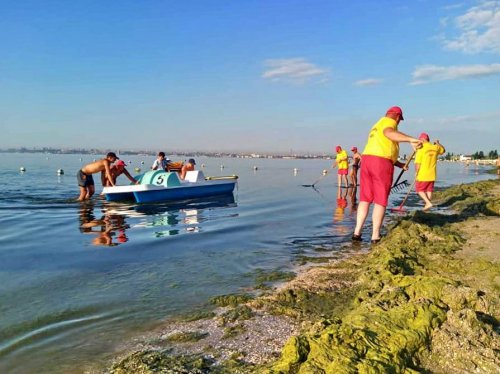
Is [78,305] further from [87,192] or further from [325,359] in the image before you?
[87,192]

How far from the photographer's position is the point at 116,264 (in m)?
6.58

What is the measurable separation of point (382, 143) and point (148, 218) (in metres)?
7.51

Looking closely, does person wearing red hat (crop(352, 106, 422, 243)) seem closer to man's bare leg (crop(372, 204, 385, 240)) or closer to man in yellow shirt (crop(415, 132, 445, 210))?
man's bare leg (crop(372, 204, 385, 240))

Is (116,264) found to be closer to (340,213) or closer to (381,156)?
(381,156)

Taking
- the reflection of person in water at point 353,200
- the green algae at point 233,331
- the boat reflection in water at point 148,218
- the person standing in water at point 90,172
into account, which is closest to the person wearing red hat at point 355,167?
the reflection of person in water at point 353,200

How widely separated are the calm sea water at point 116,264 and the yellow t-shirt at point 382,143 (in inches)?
73.8

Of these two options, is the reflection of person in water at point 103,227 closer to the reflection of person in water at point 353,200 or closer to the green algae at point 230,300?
the green algae at point 230,300

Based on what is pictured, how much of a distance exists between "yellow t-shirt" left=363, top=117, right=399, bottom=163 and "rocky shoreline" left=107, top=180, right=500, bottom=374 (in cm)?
209

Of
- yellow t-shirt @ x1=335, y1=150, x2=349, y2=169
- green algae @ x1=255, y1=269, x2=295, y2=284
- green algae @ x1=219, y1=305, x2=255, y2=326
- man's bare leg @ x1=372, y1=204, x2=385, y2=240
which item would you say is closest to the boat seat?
yellow t-shirt @ x1=335, y1=150, x2=349, y2=169

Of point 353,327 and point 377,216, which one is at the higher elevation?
point 377,216

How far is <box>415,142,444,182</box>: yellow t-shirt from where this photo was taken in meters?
11.2

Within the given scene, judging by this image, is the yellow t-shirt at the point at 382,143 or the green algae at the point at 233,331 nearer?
the green algae at the point at 233,331

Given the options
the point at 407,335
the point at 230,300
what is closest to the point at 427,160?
the point at 230,300

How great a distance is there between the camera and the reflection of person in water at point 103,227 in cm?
865
